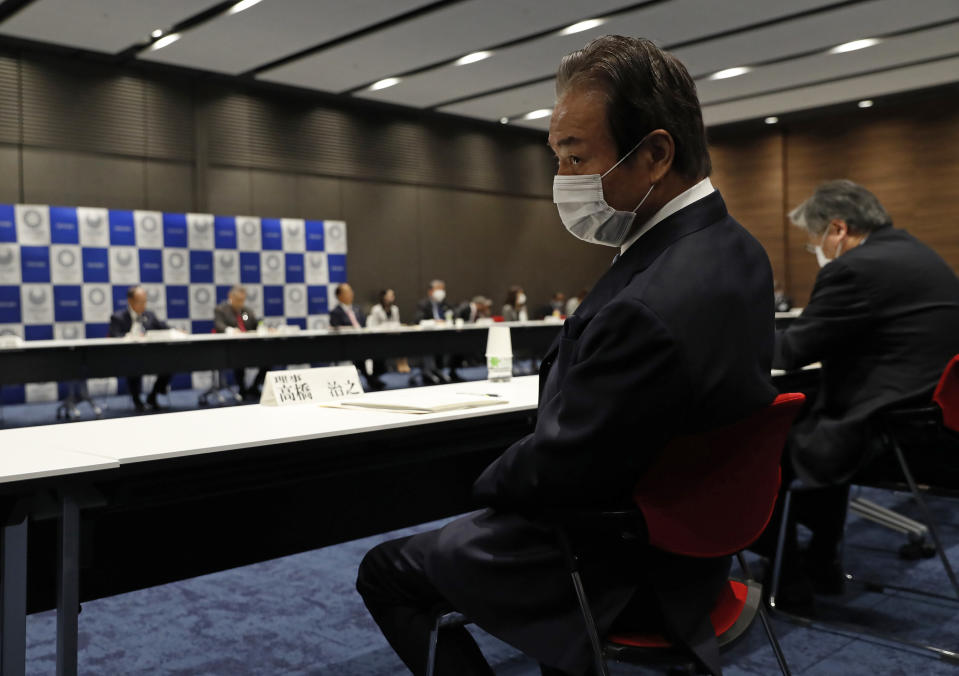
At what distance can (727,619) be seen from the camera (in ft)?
4.16

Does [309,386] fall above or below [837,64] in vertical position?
below

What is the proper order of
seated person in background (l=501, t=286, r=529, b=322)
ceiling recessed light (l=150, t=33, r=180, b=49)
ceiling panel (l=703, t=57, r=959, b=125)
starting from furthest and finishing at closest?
1. seated person in background (l=501, t=286, r=529, b=322)
2. ceiling panel (l=703, t=57, r=959, b=125)
3. ceiling recessed light (l=150, t=33, r=180, b=49)

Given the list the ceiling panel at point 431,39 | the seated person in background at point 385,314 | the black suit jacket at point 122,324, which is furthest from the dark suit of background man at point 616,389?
the seated person in background at point 385,314

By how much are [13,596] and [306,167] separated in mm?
10211

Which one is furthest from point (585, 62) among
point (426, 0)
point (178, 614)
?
point (426, 0)

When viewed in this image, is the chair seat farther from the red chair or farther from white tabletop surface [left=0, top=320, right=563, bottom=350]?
white tabletop surface [left=0, top=320, right=563, bottom=350]

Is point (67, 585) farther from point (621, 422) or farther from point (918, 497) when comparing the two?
point (918, 497)

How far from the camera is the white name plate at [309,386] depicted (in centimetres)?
214

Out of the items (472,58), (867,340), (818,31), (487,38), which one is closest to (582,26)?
(487,38)

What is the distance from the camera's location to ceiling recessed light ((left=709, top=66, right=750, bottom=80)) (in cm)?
995

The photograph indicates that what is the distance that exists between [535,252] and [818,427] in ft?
37.2

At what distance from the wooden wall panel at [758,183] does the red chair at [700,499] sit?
1242 cm

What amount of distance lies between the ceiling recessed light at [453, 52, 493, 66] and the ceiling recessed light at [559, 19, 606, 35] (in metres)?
1.02

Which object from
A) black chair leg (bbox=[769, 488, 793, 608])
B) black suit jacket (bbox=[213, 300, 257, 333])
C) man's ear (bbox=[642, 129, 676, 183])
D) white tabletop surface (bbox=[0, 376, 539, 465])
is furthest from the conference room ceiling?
man's ear (bbox=[642, 129, 676, 183])
